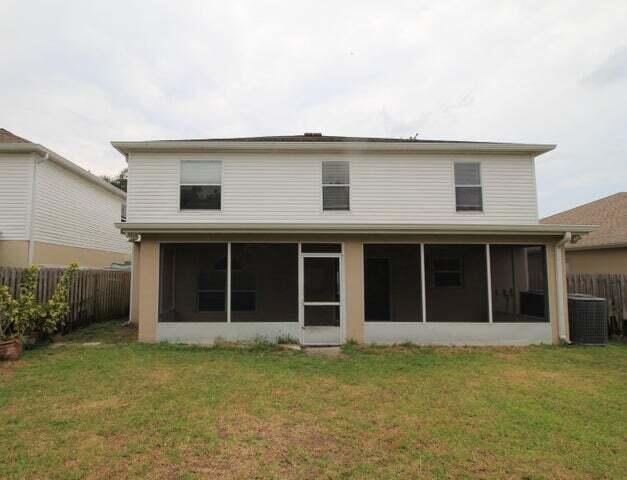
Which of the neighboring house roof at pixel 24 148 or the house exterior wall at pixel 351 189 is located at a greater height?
the neighboring house roof at pixel 24 148

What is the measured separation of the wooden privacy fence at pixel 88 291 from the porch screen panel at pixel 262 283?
13.5ft

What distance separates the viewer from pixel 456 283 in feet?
39.2

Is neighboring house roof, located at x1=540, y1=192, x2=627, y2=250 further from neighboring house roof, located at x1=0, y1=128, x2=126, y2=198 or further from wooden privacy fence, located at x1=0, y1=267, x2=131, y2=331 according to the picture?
neighboring house roof, located at x1=0, y1=128, x2=126, y2=198

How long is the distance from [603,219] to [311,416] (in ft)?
56.0

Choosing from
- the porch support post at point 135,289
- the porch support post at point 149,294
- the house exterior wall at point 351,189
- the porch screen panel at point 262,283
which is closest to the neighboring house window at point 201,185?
the house exterior wall at point 351,189

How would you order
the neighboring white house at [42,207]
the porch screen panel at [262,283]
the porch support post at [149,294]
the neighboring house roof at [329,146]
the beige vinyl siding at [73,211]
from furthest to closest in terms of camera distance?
the beige vinyl siding at [73,211] → the neighboring white house at [42,207] → the porch screen panel at [262,283] → the neighboring house roof at [329,146] → the porch support post at [149,294]

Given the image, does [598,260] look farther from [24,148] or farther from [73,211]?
[24,148]

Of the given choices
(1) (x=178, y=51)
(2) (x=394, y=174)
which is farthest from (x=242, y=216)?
(1) (x=178, y=51)

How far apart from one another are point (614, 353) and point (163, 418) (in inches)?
348

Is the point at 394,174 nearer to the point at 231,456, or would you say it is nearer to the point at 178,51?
the point at 178,51

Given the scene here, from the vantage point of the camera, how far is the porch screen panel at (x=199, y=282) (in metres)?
11.4

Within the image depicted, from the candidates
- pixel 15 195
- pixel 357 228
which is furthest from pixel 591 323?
pixel 15 195

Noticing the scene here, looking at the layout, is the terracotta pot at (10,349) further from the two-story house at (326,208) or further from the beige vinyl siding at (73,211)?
the beige vinyl siding at (73,211)

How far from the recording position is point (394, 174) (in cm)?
1125
